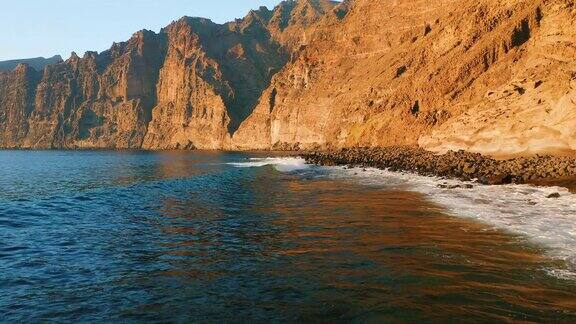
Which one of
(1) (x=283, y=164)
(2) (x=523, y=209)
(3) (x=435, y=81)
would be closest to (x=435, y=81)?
(3) (x=435, y=81)

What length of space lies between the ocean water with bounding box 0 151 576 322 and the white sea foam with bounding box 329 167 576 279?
90 millimetres

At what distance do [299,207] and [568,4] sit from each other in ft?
158

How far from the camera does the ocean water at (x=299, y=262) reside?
973cm

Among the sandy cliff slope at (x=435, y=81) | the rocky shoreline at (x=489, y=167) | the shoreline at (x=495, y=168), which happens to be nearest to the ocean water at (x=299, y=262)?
the shoreline at (x=495, y=168)

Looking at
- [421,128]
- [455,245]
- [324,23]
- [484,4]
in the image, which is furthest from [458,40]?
[324,23]

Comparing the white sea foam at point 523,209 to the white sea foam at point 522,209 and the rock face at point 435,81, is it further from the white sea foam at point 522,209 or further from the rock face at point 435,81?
the rock face at point 435,81

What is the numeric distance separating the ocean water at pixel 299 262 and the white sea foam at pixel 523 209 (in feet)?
0.30

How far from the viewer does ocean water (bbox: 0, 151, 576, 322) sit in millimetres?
9727

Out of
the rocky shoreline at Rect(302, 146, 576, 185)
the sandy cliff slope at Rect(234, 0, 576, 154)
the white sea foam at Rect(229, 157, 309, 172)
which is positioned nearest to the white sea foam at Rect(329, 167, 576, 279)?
the rocky shoreline at Rect(302, 146, 576, 185)

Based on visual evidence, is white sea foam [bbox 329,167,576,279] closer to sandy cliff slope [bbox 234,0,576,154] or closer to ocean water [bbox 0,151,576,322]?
ocean water [bbox 0,151,576,322]

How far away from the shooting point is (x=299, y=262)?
13.6m

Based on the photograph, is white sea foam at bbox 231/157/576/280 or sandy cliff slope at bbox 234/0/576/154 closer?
white sea foam at bbox 231/157/576/280

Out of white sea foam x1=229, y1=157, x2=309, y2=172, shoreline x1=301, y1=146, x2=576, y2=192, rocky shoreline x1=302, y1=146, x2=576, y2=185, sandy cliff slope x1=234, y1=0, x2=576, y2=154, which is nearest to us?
shoreline x1=301, y1=146, x2=576, y2=192

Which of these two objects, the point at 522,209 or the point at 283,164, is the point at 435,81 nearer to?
the point at 283,164
